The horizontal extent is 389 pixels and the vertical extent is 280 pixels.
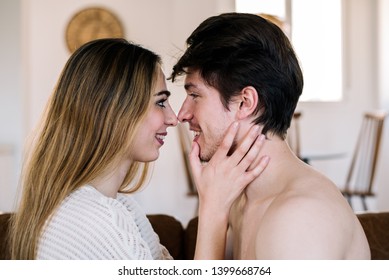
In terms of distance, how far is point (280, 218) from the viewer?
3.23ft

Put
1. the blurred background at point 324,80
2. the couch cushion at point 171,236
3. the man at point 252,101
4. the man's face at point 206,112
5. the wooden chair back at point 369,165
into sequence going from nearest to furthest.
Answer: the man at point 252,101 < the man's face at point 206,112 < the couch cushion at point 171,236 < the wooden chair back at point 369,165 < the blurred background at point 324,80

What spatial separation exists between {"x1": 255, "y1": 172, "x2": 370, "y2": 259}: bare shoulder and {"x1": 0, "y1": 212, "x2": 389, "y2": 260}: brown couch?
453mm

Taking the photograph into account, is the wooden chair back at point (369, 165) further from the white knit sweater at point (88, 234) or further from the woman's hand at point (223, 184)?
the white knit sweater at point (88, 234)

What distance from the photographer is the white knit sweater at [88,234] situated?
1.17m

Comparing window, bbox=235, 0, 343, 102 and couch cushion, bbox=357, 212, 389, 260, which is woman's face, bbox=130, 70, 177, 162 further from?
window, bbox=235, 0, 343, 102

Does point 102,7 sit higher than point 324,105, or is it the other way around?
point 102,7

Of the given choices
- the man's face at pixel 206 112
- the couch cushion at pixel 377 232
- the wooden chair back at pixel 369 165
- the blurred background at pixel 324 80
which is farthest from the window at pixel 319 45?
the man's face at pixel 206 112

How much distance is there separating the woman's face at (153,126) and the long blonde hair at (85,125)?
0.14 feet

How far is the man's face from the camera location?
1254 mm

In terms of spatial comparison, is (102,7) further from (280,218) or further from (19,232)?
(280,218)

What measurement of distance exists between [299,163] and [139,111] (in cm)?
39

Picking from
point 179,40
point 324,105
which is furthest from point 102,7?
point 324,105

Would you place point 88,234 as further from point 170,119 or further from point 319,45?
point 319,45

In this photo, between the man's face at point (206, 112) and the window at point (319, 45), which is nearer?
the man's face at point (206, 112)
